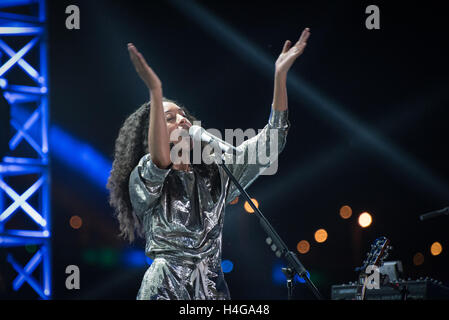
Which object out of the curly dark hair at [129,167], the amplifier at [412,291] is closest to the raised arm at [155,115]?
the curly dark hair at [129,167]

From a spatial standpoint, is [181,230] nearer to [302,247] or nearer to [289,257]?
[289,257]

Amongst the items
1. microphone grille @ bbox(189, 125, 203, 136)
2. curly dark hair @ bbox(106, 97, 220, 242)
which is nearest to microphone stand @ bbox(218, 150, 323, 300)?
microphone grille @ bbox(189, 125, 203, 136)

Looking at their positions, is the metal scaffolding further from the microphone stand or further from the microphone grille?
the microphone stand

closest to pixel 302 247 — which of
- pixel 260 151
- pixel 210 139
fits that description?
pixel 260 151

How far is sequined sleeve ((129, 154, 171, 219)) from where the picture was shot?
78.9 inches

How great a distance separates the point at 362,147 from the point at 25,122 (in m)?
3.17

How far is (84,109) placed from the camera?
16.8ft

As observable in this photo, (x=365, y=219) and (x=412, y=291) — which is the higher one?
(x=365, y=219)

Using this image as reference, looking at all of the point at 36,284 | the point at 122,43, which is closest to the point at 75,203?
the point at 36,284

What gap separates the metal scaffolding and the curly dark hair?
2.27m

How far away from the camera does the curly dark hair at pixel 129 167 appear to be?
7.79ft

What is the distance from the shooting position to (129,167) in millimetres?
2402

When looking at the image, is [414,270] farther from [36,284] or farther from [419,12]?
[36,284]

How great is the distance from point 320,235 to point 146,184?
4283mm
